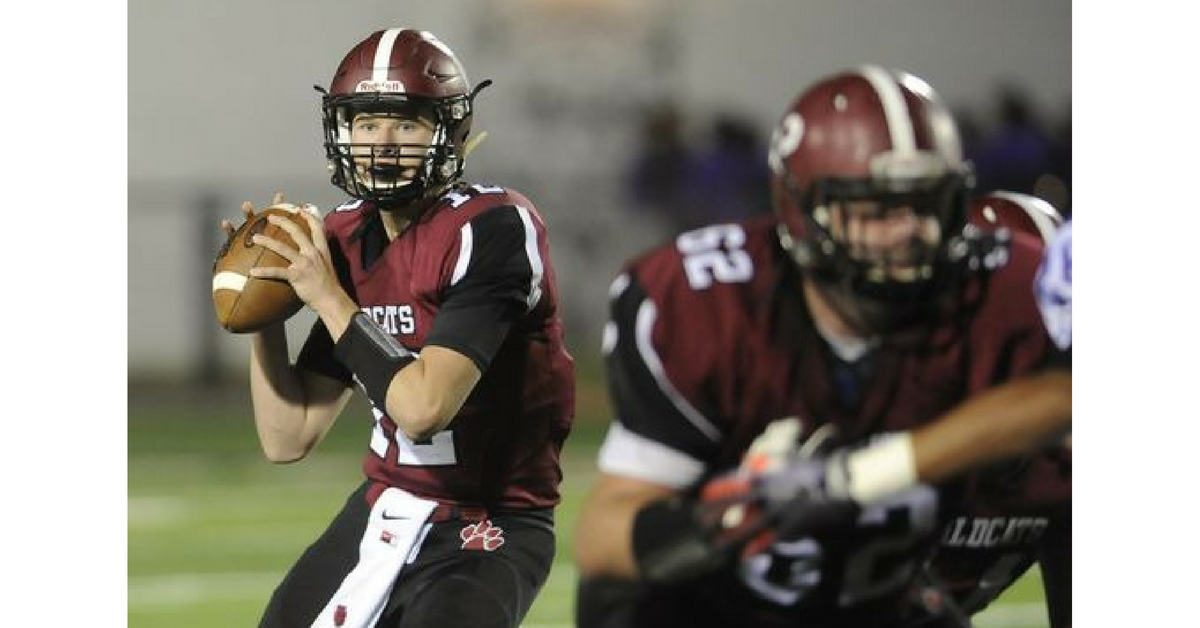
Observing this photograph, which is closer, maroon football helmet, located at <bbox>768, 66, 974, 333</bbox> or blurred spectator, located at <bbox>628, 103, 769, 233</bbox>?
maroon football helmet, located at <bbox>768, 66, 974, 333</bbox>

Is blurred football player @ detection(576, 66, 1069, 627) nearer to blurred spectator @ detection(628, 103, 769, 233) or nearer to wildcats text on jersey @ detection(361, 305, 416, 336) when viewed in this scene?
wildcats text on jersey @ detection(361, 305, 416, 336)

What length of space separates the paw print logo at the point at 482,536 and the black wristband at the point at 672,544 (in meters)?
0.52

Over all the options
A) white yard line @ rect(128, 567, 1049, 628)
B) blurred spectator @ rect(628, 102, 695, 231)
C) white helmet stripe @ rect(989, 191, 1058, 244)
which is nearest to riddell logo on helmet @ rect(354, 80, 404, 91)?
white helmet stripe @ rect(989, 191, 1058, 244)

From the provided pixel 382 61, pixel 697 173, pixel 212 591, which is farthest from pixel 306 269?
pixel 697 173

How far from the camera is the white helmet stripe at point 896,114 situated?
1.71 meters

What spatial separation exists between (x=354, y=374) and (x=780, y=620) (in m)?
0.65

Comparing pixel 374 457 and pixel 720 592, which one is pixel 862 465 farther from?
pixel 374 457

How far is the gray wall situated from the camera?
2688mm

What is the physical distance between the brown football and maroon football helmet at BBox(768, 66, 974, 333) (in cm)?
75

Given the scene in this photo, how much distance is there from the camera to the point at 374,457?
2.32 m

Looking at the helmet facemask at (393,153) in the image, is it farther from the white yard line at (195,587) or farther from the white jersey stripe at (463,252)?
the white yard line at (195,587)

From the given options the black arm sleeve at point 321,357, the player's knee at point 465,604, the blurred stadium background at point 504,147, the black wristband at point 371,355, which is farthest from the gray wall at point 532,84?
the player's knee at point 465,604

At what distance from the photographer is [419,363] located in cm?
212

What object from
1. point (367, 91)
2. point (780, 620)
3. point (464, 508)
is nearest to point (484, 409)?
point (464, 508)
